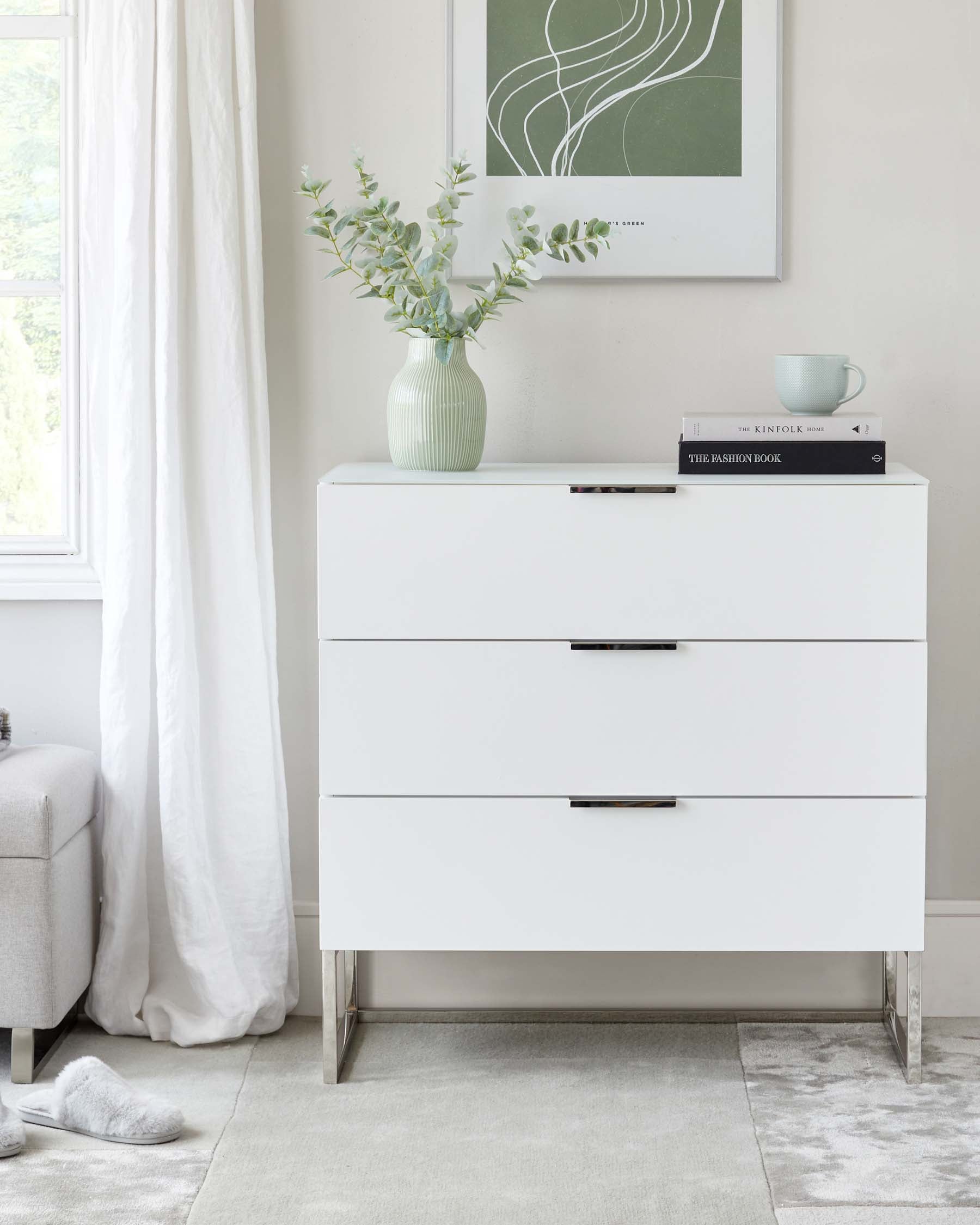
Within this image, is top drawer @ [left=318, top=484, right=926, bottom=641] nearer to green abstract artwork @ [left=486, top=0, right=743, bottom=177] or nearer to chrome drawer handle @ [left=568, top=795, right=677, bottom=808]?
chrome drawer handle @ [left=568, top=795, right=677, bottom=808]

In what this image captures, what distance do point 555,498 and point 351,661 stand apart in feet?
1.30

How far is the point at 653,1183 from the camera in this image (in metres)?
1.77

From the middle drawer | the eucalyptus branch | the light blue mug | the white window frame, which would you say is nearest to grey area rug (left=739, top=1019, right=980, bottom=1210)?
the middle drawer

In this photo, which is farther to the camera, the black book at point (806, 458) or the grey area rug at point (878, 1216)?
the black book at point (806, 458)

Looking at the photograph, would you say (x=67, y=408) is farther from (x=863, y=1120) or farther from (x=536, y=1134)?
(x=863, y=1120)

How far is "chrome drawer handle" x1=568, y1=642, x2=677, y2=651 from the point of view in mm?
1961

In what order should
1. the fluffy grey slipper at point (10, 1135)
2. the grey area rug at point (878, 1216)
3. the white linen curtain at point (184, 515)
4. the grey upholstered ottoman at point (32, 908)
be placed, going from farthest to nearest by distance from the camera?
the white linen curtain at point (184, 515), the grey upholstered ottoman at point (32, 908), the fluffy grey slipper at point (10, 1135), the grey area rug at point (878, 1216)

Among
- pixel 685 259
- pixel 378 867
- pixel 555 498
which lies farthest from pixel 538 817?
pixel 685 259

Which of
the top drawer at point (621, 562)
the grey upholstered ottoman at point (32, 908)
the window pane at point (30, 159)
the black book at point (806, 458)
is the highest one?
the window pane at point (30, 159)

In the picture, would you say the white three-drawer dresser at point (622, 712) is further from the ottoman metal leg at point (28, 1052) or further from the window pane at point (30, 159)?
the window pane at point (30, 159)

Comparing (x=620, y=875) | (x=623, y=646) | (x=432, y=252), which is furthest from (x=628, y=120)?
(x=620, y=875)

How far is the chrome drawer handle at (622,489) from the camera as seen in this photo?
1935mm

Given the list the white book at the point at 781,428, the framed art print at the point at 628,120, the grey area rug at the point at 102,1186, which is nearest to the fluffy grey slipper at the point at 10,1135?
the grey area rug at the point at 102,1186

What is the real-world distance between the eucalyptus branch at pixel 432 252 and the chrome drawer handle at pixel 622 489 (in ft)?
1.08
